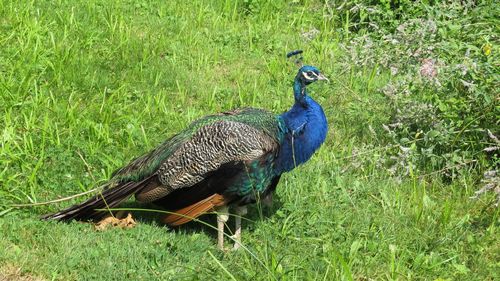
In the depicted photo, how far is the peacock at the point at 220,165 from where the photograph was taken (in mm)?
4711

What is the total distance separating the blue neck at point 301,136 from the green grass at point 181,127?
370mm

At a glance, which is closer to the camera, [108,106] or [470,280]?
[470,280]

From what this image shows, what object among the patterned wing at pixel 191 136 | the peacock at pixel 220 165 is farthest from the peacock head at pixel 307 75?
the patterned wing at pixel 191 136

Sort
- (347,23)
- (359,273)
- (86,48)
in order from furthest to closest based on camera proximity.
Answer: (347,23) → (86,48) → (359,273)

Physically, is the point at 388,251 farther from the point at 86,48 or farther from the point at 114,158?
the point at 86,48

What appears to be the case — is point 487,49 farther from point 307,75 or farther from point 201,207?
point 201,207

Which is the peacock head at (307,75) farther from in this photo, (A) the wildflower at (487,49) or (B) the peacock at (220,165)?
(A) the wildflower at (487,49)

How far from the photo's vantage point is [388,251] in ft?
15.0

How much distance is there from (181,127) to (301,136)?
143 cm

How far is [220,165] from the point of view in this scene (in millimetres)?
4711

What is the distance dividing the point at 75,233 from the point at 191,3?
3.71 metres

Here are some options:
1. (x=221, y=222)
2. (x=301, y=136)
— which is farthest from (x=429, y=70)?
(x=221, y=222)

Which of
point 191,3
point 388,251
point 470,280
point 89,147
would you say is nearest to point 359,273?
point 388,251

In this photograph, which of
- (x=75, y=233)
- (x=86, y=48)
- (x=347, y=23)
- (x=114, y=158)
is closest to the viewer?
(x=75, y=233)
